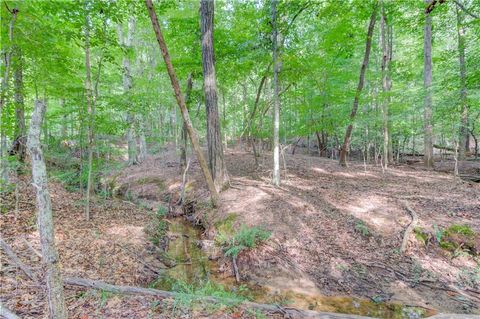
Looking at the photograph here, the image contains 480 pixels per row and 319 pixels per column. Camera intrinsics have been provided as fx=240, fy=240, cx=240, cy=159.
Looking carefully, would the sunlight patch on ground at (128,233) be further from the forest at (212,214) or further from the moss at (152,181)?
the moss at (152,181)

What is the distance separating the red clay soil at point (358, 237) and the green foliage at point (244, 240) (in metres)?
0.19

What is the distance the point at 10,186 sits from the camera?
200 inches

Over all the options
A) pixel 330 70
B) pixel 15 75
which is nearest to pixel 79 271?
pixel 15 75

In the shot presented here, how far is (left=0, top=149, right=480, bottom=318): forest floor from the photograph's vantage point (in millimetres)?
3607

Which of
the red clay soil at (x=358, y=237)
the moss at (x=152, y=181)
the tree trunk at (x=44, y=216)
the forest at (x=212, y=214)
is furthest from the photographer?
the moss at (x=152, y=181)

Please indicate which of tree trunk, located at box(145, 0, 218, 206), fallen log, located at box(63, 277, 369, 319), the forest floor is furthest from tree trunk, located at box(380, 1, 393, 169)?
fallen log, located at box(63, 277, 369, 319)

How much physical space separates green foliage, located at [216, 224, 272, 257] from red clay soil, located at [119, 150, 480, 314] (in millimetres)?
195

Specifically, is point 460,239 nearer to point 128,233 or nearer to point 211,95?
point 211,95

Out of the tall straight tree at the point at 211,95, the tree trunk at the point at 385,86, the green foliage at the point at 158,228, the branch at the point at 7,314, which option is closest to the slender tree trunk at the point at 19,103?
the green foliage at the point at 158,228

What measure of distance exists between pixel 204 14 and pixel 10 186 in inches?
259

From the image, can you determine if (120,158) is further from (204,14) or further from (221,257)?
(221,257)

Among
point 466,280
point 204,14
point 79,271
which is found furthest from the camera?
point 204,14

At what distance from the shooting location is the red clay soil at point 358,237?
14.8ft

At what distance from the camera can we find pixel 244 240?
545cm
